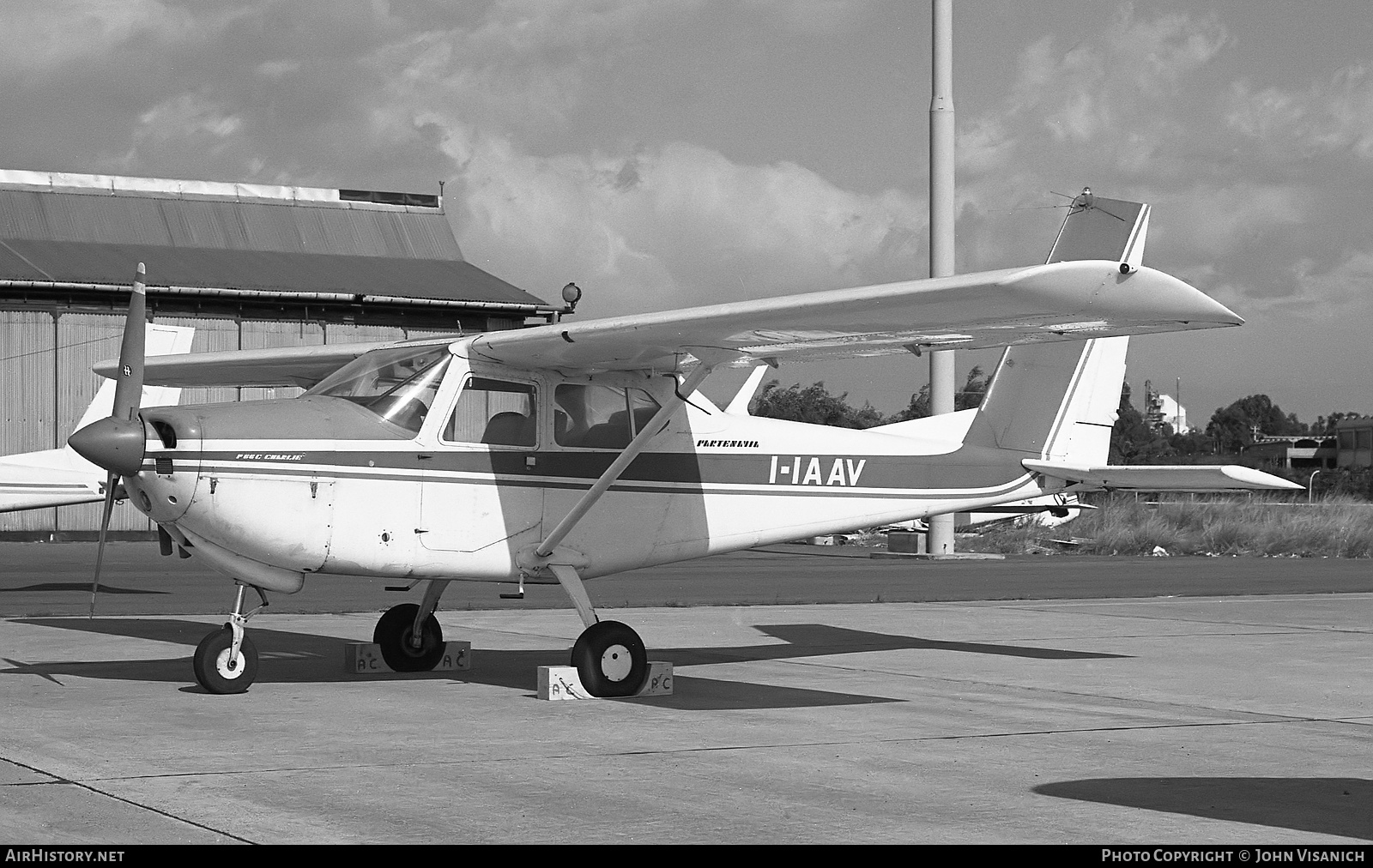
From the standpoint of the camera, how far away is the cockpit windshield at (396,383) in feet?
32.0

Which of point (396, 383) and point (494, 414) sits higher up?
point (396, 383)

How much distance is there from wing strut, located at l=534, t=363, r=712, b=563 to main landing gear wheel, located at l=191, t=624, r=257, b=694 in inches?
77.9

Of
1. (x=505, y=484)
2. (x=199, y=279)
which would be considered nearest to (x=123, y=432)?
(x=505, y=484)

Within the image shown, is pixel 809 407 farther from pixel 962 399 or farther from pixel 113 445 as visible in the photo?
pixel 113 445

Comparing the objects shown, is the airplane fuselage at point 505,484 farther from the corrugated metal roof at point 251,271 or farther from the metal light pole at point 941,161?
the corrugated metal roof at point 251,271

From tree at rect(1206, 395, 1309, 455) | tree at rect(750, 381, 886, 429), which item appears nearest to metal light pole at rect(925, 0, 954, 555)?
tree at rect(750, 381, 886, 429)

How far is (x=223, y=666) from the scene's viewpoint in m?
9.45

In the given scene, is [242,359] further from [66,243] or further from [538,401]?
[66,243]

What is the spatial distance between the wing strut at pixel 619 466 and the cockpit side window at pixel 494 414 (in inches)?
23.5

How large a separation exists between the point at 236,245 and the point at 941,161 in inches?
817

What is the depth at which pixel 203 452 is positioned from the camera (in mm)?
8867

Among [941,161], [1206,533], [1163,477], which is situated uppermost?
[941,161]

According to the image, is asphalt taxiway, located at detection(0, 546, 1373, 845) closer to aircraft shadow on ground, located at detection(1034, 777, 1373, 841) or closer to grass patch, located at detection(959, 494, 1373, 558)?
aircraft shadow on ground, located at detection(1034, 777, 1373, 841)

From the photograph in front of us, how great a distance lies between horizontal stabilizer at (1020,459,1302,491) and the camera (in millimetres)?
10070
